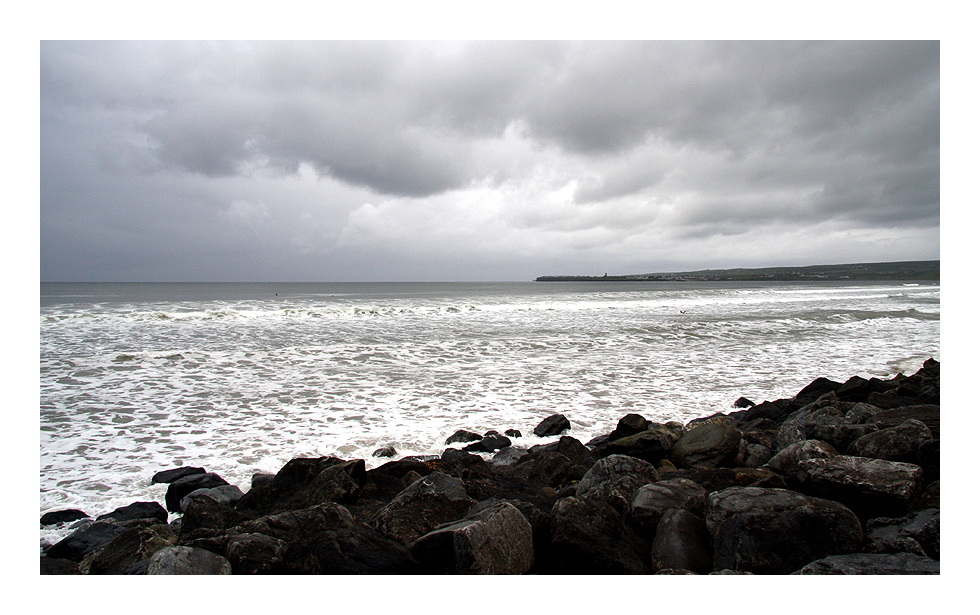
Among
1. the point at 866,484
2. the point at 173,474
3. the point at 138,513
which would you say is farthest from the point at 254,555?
the point at 866,484

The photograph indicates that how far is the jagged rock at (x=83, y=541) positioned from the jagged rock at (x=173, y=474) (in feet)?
3.80

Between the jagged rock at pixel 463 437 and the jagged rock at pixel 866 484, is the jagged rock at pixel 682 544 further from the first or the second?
the jagged rock at pixel 463 437

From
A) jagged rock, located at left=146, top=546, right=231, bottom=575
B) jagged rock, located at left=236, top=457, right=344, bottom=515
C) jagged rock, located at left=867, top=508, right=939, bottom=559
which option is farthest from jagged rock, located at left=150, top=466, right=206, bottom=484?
jagged rock, located at left=867, top=508, right=939, bottom=559

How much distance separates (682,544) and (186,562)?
3.28 meters

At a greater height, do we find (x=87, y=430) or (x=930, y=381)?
(x=930, y=381)

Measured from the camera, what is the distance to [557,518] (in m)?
3.42

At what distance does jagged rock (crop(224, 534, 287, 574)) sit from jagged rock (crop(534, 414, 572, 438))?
171 inches

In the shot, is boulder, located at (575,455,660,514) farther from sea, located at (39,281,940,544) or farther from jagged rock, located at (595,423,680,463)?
sea, located at (39,281,940,544)

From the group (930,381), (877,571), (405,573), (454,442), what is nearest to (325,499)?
(405,573)

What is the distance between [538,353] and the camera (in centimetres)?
1384

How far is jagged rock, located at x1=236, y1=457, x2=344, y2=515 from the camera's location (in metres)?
4.42

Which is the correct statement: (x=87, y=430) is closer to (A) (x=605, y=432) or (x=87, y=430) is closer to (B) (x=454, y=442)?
(B) (x=454, y=442)
